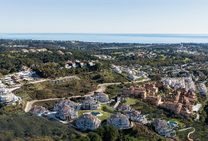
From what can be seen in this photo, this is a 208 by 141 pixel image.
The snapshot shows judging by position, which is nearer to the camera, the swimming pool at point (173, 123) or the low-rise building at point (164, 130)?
the low-rise building at point (164, 130)

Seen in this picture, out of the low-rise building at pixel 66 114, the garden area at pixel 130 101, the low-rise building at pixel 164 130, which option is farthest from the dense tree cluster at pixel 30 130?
the garden area at pixel 130 101

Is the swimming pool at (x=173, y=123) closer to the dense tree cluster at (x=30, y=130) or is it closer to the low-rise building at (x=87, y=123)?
the low-rise building at (x=87, y=123)

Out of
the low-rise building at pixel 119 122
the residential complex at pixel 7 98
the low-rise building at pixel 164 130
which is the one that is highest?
the residential complex at pixel 7 98

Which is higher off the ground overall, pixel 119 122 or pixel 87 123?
pixel 87 123

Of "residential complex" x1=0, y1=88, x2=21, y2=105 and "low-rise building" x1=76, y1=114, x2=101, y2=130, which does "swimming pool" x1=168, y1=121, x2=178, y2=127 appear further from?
"residential complex" x1=0, y1=88, x2=21, y2=105

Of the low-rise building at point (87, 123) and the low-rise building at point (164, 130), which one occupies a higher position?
the low-rise building at point (87, 123)

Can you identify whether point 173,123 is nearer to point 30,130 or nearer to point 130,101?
point 130,101

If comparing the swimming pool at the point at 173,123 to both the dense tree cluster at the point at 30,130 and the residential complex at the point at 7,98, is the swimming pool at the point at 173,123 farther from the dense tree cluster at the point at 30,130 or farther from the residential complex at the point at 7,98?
the residential complex at the point at 7,98

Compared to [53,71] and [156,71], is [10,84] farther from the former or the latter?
[156,71]

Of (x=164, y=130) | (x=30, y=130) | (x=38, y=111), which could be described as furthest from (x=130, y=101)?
(x=30, y=130)

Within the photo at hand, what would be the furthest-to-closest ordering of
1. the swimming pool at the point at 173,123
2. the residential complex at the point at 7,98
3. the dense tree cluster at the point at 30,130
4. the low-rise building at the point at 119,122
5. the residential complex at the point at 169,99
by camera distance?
1. the residential complex at the point at 169,99
2. the residential complex at the point at 7,98
3. the swimming pool at the point at 173,123
4. the low-rise building at the point at 119,122
5. the dense tree cluster at the point at 30,130

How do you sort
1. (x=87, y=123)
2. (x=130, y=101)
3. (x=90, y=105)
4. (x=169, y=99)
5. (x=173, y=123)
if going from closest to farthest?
1. (x=87, y=123)
2. (x=173, y=123)
3. (x=90, y=105)
4. (x=130, y=101)
5. (x=169, y=99)

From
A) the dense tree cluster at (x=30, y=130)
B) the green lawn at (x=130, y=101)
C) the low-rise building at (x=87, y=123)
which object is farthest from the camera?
the green lawn at (x=130, y=101)
